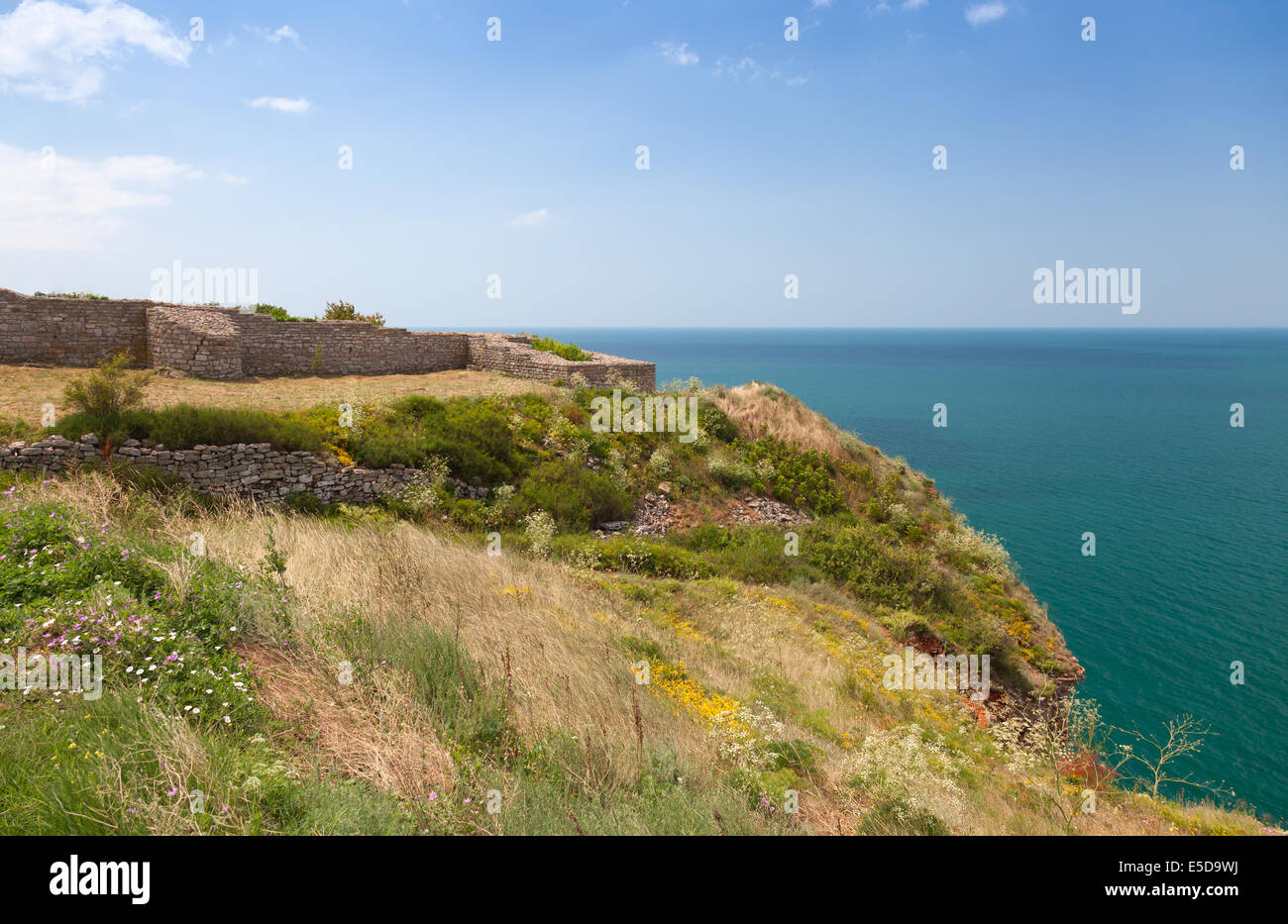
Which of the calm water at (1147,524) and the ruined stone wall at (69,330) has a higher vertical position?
the ruined stone wall at (69,330)

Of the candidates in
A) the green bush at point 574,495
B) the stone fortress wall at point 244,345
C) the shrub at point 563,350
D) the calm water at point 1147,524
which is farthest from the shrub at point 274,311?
the calm water at point 1147,524

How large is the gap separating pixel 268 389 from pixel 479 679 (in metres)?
15.5

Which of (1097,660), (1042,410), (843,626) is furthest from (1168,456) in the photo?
(843,626)

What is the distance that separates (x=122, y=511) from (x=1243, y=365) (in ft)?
694

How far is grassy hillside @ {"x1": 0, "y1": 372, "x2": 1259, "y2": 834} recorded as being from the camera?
3902 mm

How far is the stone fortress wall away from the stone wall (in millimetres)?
7021

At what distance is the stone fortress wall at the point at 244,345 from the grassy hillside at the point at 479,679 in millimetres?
6355

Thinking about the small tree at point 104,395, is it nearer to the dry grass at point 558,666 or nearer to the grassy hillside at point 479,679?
the grassy hillside at point 479,679

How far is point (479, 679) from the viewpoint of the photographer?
5770 mm

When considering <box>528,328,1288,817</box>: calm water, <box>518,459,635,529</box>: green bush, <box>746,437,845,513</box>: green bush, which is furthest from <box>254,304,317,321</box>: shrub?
<box>528,328,1288,817</box>: calm water

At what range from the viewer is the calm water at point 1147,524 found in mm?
19078

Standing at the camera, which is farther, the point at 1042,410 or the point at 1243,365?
the point at 1243,365

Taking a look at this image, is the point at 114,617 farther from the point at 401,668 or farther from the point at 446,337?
the point at 446,337
